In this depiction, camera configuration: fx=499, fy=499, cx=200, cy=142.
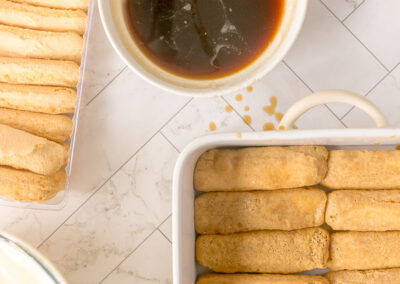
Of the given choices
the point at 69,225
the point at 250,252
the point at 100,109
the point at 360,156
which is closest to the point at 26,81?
the point at 100,109

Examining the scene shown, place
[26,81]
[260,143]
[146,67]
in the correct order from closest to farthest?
[146,67]
[260,143]
[26,81]

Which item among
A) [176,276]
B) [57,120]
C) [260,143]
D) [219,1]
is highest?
[219,1]

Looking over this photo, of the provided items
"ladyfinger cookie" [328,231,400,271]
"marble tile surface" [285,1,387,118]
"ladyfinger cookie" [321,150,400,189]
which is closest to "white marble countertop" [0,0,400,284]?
"marble tile surface" [285,1,387,118]

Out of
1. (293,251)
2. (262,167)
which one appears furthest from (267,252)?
(262,167)

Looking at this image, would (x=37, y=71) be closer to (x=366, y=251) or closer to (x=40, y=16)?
(x=40, y=16)

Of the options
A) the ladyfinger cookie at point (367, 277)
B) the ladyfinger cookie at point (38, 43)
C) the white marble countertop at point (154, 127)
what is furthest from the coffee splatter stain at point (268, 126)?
the ladyfinger cookie at point (38, 43)

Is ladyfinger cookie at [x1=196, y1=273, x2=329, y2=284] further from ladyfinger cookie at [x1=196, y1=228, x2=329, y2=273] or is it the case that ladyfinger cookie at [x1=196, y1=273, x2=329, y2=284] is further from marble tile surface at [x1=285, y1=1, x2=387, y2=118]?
marble tile surface at [x1=285, y1=1, x2=387, y2=118]

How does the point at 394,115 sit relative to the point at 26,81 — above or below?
below

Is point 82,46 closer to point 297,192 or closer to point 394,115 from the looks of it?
point 297,192
